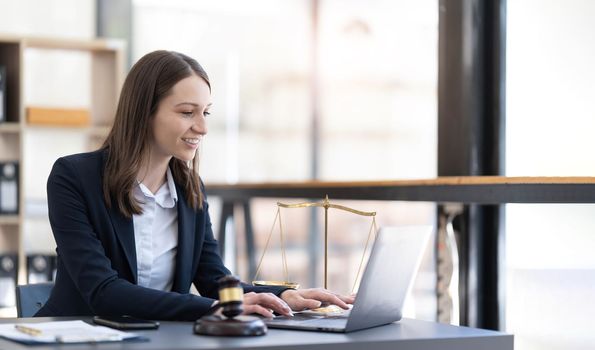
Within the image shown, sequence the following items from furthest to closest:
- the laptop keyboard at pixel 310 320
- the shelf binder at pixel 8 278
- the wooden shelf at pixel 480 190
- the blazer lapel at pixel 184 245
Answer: the shelf binder at pixel 8 278 → the wooden shelf at pixel 480 190 → the blazer lapel at pixel 184 245 → the laptop keyboard at pixel 310 320

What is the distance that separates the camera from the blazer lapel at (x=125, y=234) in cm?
206

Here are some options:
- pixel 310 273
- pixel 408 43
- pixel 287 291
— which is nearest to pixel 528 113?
pixel 287 291

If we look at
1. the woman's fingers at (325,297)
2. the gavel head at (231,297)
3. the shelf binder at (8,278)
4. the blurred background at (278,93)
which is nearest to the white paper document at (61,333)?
the gavel head at (231,297)

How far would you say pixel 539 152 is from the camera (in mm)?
3088

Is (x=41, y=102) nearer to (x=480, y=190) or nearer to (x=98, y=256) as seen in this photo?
(x=480, y=190)

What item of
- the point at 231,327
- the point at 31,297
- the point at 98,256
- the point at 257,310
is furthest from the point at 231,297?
the point at 31,297

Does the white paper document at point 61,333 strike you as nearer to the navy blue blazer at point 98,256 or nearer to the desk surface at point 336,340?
the desk surface at point 336,340

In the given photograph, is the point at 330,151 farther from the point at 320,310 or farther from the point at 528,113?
the point at 320,310

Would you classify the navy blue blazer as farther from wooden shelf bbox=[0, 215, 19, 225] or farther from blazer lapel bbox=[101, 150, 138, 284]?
wooden shelf bbox=[0, 215, 19, 225]

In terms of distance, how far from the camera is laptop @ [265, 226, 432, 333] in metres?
1.62

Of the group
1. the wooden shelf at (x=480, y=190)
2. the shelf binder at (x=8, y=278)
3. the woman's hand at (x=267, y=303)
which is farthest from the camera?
the shelf binder at (x=8, y=278)

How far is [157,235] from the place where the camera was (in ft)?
7.18

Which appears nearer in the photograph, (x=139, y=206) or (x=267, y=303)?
(x=267, y=303)

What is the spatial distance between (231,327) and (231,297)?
7 centimetres
